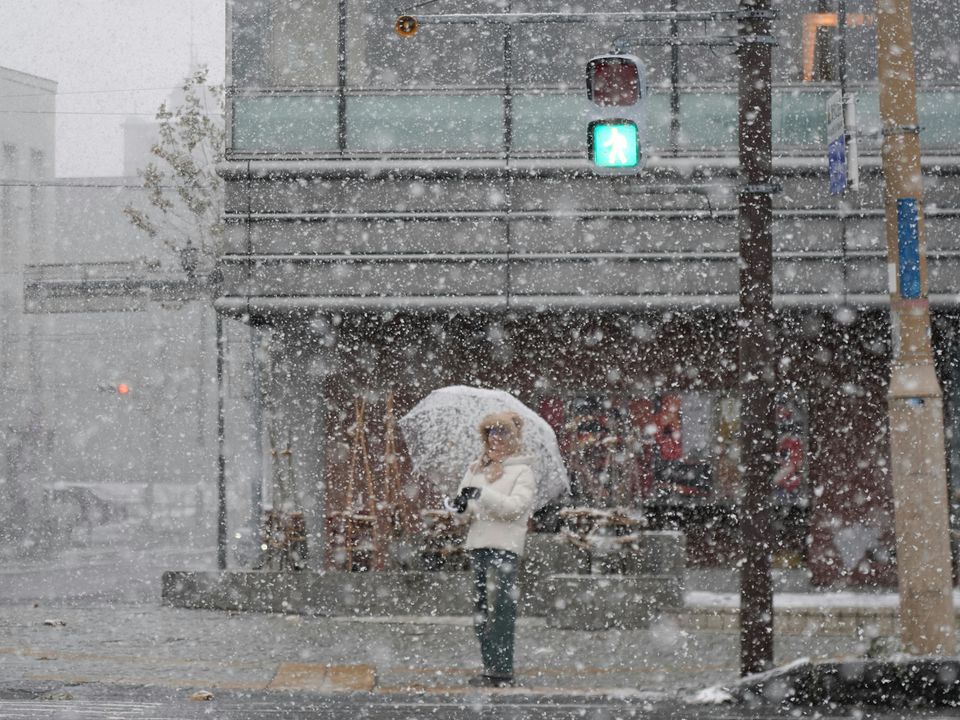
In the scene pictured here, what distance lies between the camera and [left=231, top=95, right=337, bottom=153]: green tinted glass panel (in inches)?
676

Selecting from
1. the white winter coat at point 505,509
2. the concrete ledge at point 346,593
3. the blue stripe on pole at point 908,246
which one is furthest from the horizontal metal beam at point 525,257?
the white winter coat at point 505,509

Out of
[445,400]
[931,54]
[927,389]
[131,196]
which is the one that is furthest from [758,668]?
[131,196]

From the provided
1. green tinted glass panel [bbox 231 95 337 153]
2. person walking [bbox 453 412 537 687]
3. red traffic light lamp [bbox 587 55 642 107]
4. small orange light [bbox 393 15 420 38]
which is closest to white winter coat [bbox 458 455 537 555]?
person walking [bbox 453 412 537 687]


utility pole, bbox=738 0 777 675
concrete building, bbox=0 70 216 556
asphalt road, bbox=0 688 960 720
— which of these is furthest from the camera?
concrete building, bbox=0 70 216 556

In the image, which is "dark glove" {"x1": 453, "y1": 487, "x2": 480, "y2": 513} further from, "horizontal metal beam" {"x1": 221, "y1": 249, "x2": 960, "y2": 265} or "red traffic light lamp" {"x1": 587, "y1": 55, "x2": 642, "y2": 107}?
"horizontal metal beam" {"x1": 221, "y1": 249, "x2": 960, "y2": 265}

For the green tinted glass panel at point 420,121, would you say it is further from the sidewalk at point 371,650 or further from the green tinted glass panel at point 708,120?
the sidewalk at point 371,650

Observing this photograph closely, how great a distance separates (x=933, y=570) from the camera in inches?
371

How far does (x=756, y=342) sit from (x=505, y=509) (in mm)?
1943

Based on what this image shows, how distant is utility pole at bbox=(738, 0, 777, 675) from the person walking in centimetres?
141

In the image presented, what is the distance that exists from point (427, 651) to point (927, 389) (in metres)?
4.49

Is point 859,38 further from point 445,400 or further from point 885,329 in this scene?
point 445,400

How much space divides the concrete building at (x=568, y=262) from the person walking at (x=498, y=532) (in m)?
7.18

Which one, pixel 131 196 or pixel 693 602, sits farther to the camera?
pixel 131 196

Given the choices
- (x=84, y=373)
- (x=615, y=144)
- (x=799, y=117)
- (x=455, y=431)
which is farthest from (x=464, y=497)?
(x=84, y=373)
